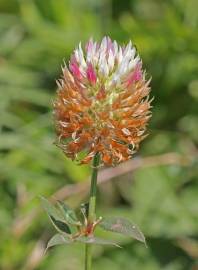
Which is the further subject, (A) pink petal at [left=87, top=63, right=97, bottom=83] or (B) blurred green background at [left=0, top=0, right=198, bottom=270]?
(B) blurred green background at [left=0, top=0, right=198, bottom=270]

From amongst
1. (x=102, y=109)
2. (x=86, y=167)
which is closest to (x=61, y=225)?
(x=102, y=109)

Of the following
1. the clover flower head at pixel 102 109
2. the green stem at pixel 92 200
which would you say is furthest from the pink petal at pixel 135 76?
the green stem at pixel 92 200

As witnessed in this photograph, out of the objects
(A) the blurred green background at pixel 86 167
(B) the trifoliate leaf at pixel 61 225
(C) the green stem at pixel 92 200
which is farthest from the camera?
(A) the blurred green background at pixel 86 167

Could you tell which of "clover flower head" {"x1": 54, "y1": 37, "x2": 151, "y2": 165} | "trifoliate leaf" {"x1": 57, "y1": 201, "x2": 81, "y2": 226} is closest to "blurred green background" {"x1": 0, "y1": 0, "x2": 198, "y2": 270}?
"trifoliate leaf" {"x1": 57, "y1": 201, "x2": 81, "y2": 226}

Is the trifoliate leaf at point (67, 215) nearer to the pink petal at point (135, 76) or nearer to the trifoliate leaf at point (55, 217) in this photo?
the trifoliate leaf at point (55, 217)

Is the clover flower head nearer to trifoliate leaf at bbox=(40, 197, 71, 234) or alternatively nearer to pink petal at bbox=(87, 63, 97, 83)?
pink petal at bbox=(87, 63, 97, 83)
